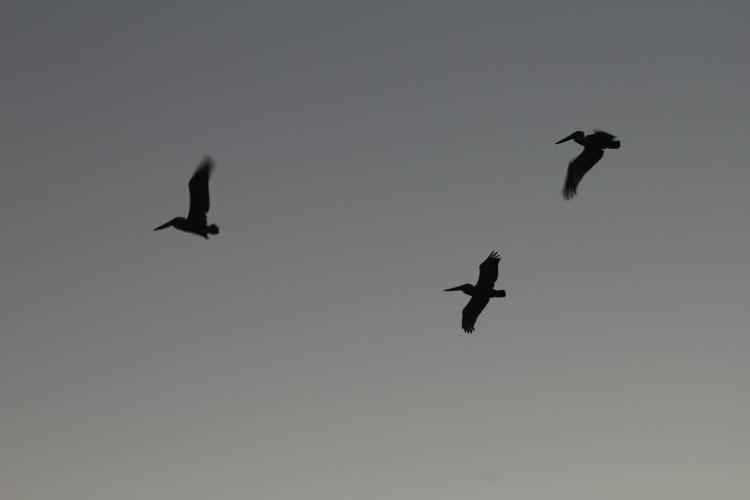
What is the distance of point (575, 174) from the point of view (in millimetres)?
26594

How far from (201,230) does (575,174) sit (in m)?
10.1

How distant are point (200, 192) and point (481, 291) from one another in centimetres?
822

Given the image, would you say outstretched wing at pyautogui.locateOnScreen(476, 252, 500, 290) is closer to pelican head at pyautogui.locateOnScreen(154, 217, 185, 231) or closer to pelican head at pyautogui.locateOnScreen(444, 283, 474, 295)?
pelican head at pyautogui.locateOnScreen(444, 283, 474, 295)

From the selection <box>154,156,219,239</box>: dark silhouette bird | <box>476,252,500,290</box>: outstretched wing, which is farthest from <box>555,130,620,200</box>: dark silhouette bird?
<box>154,156,219,239</box>: dark silhouette bird

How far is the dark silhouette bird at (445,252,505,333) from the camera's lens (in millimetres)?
26453

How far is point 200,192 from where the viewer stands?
2416cm

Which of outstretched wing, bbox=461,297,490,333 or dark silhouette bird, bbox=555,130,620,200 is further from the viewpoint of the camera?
outstretched wing, bbox=461,297,490,333

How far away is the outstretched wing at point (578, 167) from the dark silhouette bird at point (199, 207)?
949 centimetres

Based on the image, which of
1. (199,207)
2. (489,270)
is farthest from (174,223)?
(489,270)

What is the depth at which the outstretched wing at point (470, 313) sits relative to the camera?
27.6m

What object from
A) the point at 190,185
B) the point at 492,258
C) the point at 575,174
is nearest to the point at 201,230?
the point at 190,185

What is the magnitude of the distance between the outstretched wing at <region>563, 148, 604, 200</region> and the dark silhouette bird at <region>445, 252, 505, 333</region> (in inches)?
104

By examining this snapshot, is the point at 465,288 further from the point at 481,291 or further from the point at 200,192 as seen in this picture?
the point at 200,192

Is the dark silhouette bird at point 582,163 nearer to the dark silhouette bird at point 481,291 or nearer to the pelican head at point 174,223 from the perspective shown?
the dark silhouette bird at point 481,291
